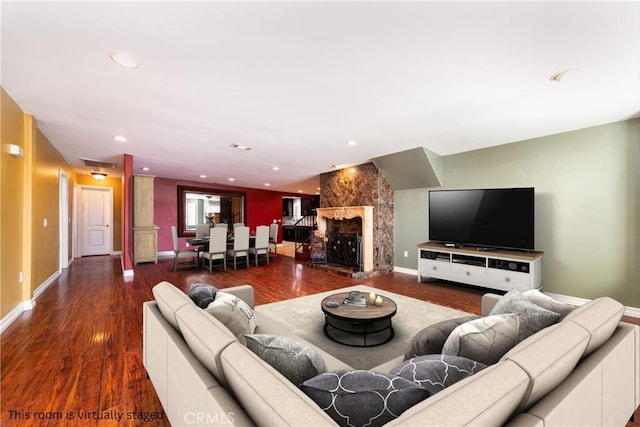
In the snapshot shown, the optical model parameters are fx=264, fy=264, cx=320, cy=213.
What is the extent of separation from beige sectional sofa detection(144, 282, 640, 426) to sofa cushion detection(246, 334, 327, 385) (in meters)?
0.13

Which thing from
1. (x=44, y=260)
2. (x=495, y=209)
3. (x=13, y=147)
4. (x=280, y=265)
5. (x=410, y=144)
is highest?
(x=410, y=144)

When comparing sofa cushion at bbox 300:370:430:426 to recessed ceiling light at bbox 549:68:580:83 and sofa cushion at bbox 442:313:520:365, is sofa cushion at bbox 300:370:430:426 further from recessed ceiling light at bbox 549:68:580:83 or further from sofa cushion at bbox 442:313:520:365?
recessed ceiling light at bbox 549:68:580:83

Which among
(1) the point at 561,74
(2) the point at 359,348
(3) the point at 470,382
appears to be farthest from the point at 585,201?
(3) the point at 470,382

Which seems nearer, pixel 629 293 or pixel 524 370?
pixel 524 370

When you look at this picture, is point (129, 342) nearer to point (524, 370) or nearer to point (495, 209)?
point (524, 370)

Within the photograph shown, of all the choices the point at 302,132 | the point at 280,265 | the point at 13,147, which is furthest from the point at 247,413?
the point at 280,265

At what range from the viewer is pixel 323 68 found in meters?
2.21

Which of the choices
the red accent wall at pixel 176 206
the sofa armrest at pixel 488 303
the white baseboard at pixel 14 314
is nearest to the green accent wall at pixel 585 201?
the sofa armrest at pixel 488 303

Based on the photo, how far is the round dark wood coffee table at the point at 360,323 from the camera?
2.53 meters

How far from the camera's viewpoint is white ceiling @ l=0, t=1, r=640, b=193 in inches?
64.4

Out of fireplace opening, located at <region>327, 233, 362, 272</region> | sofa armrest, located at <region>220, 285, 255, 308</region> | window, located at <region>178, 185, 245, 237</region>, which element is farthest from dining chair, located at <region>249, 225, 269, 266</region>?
sofa armrest, located at <region>220, 285, 255, 308</region>

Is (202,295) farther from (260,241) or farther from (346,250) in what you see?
(260,241)

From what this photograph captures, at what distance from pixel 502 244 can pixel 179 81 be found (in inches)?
191

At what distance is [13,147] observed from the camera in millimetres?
3000
